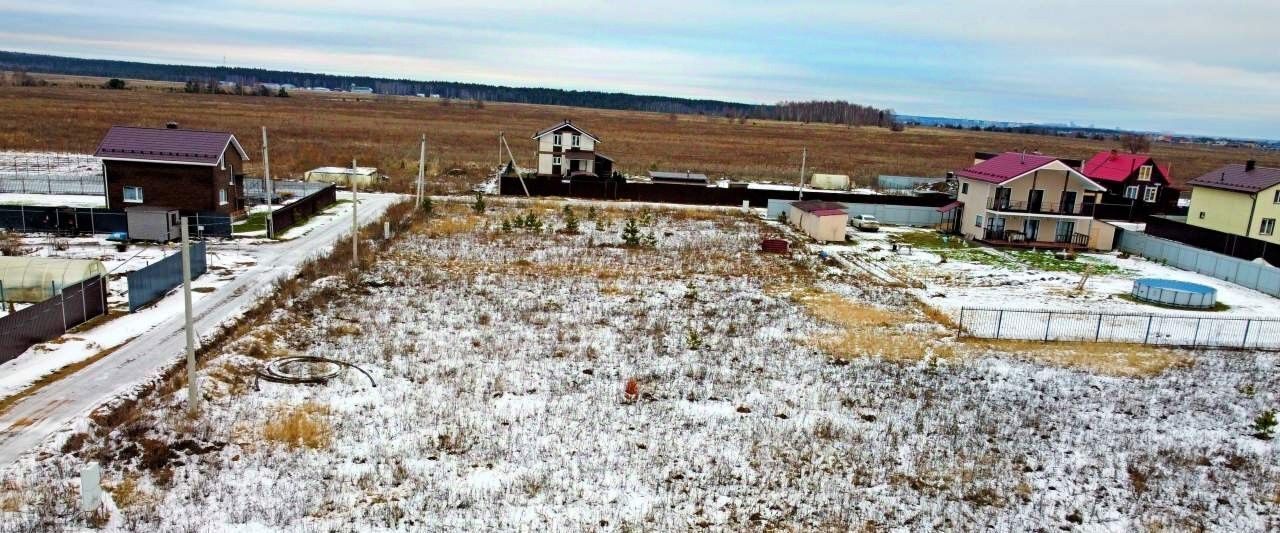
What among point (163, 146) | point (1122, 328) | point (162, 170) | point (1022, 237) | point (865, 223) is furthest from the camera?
point (865, 223)

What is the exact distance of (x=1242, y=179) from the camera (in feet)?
149

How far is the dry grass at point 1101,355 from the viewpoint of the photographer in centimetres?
2388

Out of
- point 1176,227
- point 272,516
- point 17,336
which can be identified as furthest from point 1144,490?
point 1176,227

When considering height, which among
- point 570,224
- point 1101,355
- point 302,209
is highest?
point 570,224

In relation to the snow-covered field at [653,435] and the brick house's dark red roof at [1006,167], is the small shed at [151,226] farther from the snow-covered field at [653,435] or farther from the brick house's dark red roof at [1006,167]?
the brick house's dark red roof at [1006,167]

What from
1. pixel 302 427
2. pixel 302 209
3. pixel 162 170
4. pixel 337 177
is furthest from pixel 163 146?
pixel 302 427

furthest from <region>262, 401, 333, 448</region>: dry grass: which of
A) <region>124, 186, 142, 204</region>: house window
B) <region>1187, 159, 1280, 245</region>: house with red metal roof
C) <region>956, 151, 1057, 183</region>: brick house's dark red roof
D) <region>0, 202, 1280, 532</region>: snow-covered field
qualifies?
<region>1187, 159, 1280, 245</region>: house with red metal roof

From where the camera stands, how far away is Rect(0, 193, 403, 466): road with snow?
51.6 feet

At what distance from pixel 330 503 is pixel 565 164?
52839mm

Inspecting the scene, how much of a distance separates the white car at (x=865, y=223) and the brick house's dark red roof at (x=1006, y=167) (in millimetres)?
6926

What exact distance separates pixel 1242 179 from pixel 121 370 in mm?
57385

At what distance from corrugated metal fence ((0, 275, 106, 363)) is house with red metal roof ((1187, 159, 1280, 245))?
57112 mm

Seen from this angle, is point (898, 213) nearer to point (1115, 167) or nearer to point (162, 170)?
point (1115, 167)

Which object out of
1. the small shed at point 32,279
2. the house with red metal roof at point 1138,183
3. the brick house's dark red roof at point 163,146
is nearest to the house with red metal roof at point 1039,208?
the house with red metal roof at point 1138,183
